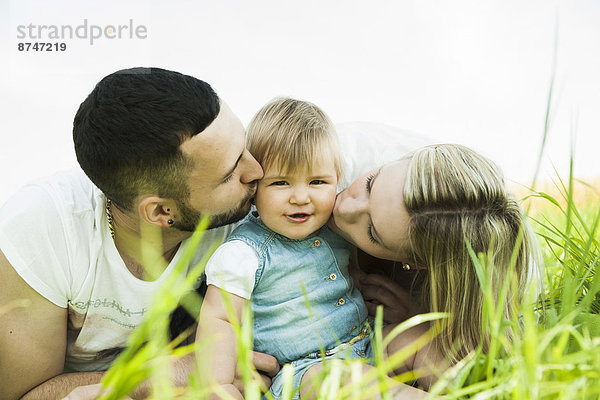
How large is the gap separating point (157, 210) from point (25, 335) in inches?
25.1

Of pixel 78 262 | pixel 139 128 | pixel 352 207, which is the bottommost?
pixel 78 262

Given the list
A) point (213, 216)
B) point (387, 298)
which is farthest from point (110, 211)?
point (387, 298)

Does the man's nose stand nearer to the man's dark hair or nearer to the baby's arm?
the man's dark hair

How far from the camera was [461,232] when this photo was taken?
1.64 metres

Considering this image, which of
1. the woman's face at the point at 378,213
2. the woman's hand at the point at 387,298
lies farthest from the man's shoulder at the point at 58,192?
the woman's hand at the point at 387,298

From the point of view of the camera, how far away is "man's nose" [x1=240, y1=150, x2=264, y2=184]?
1834 millimetres

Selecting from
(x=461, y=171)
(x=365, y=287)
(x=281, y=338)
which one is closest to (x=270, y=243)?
(x=281, y=338)

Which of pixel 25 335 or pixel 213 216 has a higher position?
pixel 213 216

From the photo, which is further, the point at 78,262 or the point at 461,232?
the point at 78,262

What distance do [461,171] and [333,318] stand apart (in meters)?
0.73

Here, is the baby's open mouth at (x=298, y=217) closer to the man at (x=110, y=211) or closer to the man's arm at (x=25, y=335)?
the man at (x=110, y=211)

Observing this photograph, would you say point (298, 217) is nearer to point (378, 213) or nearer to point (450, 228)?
point (378, 213)

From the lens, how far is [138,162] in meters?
1.81

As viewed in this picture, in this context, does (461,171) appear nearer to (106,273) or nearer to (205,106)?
(205,106)
